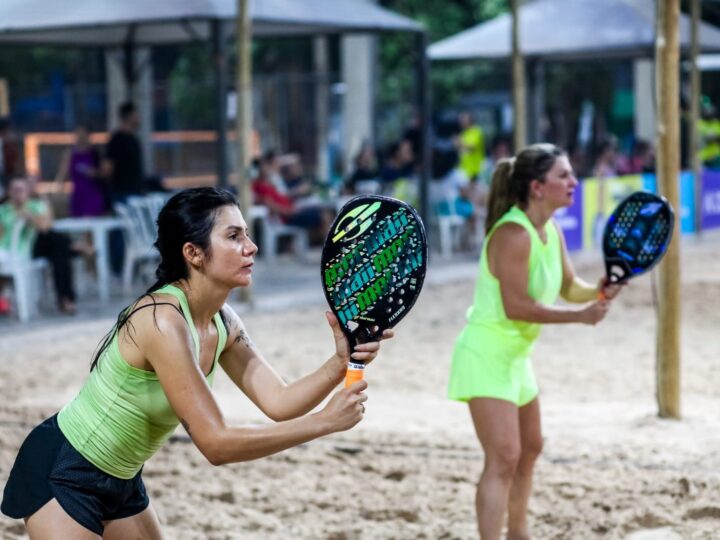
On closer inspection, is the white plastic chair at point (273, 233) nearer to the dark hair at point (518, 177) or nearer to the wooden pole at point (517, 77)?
the wooden pole at point (517, 77)

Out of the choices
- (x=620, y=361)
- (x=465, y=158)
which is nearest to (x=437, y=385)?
(x=620, y=361)

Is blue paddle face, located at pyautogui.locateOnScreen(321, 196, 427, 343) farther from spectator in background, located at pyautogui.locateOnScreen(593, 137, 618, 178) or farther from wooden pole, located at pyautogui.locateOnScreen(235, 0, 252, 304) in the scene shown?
spectator in background, located at pyautogui.locateOnScreen(593, 137, 618, 178)

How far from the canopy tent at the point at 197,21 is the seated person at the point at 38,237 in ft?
6.31

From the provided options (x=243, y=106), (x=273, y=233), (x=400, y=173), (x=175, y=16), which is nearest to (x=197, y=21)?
(x=175, y=16)

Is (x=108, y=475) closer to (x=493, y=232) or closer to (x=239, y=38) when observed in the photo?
(x=493, y=232)

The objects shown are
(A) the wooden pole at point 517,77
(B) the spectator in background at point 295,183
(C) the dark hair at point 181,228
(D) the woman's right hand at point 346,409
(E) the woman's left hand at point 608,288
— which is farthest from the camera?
(B) the spectator in background at point 295,183

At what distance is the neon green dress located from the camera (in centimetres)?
460

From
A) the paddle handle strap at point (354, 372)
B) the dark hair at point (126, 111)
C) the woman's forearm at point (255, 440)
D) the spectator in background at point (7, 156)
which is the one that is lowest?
the woman's forearm at point (255, 440)

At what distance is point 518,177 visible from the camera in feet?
16.0

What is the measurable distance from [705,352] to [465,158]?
9682 millimetres

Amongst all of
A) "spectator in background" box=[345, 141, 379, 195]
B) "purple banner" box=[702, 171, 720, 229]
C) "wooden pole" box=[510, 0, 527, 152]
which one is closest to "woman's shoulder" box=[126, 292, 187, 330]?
"wooden pole" box=[510, 0, 527, 152]

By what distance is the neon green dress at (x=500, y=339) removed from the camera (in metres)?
4.60

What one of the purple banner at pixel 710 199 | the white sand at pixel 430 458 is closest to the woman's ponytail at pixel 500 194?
the white sand at pixel 430 458

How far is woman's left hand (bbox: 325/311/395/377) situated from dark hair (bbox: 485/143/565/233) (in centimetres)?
182
